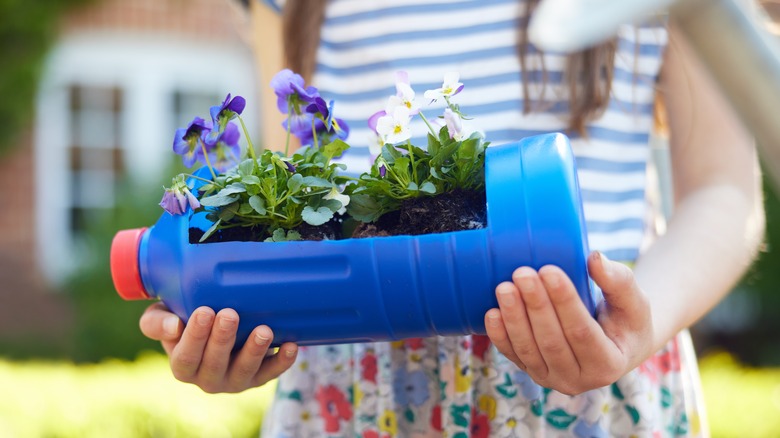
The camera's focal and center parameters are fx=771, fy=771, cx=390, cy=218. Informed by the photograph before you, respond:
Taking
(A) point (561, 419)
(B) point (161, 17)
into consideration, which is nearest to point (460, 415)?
(A) point (561, 419)

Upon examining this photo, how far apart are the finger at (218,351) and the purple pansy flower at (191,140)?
0.23m

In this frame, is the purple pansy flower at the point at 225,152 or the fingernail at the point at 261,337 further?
the purple pansy flower at the point at 225,152

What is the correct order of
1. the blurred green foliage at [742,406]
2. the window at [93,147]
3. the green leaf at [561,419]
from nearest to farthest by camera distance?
1. the green leaf at [561,419]
2. the blurred green foliage at [742,406]
3. the window at [93,147]

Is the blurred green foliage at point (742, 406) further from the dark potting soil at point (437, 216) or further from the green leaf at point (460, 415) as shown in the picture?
the dark potting soil at point (437, 216)

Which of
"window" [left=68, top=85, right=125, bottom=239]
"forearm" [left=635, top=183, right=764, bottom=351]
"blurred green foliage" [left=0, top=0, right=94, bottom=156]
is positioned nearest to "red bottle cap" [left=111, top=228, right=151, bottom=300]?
"forearm" [left=635, top=183, right=764, bottom=351]

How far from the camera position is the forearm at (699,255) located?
0.94 metres

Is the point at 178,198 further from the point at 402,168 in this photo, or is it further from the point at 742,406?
the point at 742,406

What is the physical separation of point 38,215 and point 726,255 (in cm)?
792

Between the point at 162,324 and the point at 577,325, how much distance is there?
0.47 m

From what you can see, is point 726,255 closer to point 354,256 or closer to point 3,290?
point 354,256

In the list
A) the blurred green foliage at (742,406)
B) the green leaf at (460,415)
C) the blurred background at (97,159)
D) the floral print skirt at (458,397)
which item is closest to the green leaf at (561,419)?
the floral print skirt at (458,397)

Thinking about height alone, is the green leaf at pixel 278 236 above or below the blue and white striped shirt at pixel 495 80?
below

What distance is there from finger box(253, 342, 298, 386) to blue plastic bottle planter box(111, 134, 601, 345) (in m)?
0.01

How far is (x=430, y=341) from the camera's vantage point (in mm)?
1095
